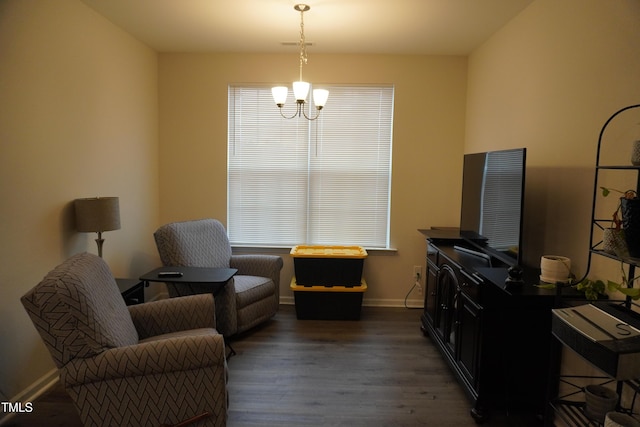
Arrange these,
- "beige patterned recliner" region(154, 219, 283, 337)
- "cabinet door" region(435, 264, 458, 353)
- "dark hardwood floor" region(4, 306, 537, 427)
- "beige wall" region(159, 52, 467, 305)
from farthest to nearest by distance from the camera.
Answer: "beige wall" region(159, 52, 467, 305)
"beige patterned recliner" region(154, 219, 283, 337)
"cabinet door" region(435, 264, 458, 353)
"dark hardwood floor" region(4, 306, 537, 427)

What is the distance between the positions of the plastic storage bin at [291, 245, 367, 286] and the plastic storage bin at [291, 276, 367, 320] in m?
0.05

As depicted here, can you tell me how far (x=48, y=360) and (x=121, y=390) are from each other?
1.21m

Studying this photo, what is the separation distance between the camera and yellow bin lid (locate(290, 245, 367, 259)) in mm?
3764

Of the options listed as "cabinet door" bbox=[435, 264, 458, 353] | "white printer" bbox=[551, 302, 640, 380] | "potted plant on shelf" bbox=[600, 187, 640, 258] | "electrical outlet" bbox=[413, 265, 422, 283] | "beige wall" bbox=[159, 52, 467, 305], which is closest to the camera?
"white printer" bbox=[551, 302, 640, 380]

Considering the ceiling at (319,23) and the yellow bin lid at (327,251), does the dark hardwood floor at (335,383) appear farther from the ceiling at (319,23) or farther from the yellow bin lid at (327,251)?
the ceiling at (319,23)

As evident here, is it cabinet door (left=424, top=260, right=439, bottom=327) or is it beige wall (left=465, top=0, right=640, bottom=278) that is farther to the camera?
cabinet door (left=424, top=260, right=439, bottom=327)

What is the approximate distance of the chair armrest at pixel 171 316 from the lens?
2373 mm

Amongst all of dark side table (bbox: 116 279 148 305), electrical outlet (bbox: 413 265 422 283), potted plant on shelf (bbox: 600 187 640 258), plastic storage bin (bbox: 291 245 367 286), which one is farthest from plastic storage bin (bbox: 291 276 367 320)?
potted plant on shelf (bbox: 600 187 640 258)

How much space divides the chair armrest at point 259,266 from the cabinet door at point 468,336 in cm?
172

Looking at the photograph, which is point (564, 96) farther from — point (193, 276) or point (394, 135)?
point (193, 276)

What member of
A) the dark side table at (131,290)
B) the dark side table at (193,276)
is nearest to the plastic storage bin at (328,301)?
the dark side table at (193,276)

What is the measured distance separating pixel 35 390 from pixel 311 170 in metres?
2.88

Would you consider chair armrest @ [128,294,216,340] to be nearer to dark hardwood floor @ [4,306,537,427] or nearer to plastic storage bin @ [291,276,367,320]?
dark hardwood floor @ [4,306,537,427]

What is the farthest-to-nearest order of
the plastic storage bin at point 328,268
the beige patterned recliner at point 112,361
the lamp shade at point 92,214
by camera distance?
the plastic storage bin at point 328,268 → the lamp shade at point 92,214 → the beige patterned recliner at point 112,361
